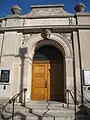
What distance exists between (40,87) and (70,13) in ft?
15.1

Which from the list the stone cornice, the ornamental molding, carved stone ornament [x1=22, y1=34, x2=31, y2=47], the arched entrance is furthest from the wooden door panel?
the stone cornice

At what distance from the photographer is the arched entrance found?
9.90 meters

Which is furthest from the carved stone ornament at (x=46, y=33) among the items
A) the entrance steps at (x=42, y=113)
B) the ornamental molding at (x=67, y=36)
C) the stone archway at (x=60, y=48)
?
the entrance steps at (x=42, y=113)

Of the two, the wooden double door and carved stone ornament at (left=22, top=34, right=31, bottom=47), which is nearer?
the wooden double door

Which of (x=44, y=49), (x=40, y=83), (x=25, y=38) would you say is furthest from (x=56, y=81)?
(x=25, y=38)

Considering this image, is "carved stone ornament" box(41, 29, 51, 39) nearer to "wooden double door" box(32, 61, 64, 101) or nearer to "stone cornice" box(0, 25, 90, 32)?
"stone cornice" box(0, 25, 90, 32)

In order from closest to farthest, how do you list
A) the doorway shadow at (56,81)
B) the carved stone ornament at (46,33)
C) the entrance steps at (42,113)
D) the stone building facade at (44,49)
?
1. the entrance steps at (42,113)
2. the stone building facade at (44,49)
3. the doorway shadow at (56,81)
4. the carved stone ornament at (46,33)

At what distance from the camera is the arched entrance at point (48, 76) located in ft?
32.5

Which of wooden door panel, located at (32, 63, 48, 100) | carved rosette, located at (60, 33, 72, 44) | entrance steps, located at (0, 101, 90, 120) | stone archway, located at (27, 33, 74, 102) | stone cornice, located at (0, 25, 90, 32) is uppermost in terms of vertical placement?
stone cornice, located at (0, 25, 90, 32)

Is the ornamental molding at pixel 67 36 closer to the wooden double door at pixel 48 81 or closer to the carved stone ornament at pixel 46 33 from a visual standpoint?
the carved stone ornament at pixel 46 33

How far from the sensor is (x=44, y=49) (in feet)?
35.7

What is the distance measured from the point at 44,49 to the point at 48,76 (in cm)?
172

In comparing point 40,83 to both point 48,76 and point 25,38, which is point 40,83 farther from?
point 25,38

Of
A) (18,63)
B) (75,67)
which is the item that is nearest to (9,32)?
(18,63)
